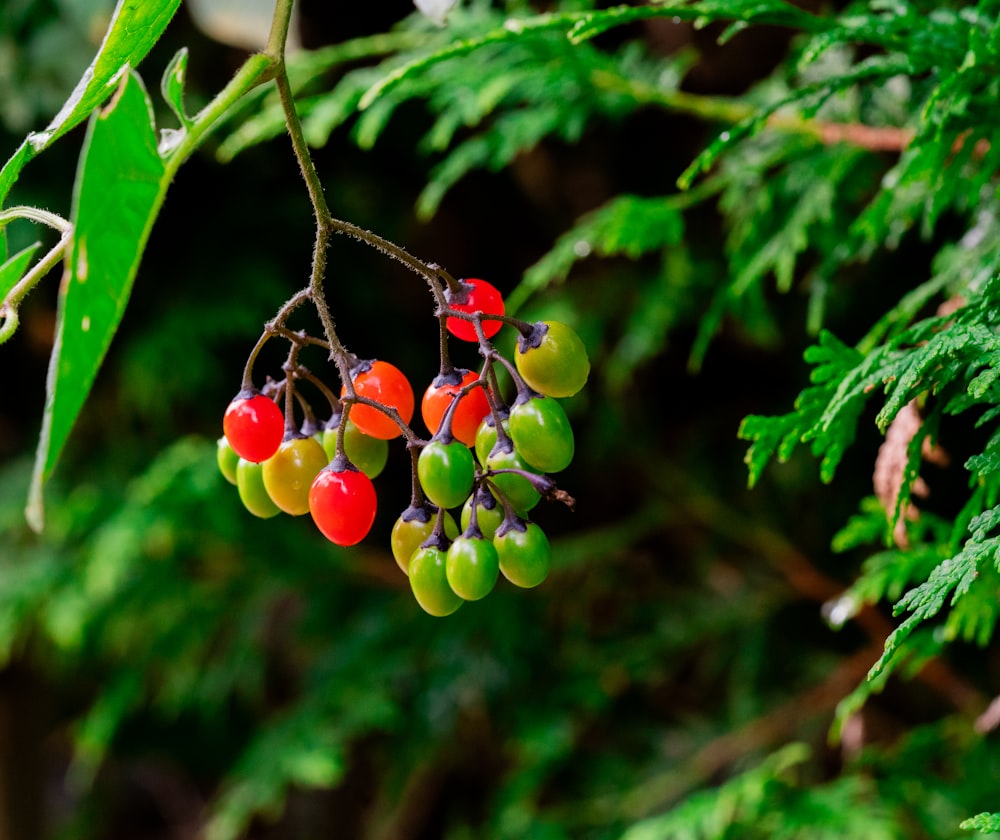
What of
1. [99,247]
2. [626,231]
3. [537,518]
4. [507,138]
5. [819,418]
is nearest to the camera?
[99,247]

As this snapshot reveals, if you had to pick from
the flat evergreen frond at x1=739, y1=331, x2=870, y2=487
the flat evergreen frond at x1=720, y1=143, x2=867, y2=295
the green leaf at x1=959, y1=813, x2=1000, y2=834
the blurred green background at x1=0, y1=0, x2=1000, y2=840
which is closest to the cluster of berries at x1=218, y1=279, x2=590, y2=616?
the flat evergreen frond at x1=739, y1=331, x2=870, y2=487

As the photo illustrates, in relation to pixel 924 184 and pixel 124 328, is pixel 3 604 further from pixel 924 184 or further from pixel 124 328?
pixel 924 184

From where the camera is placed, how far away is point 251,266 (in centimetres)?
194

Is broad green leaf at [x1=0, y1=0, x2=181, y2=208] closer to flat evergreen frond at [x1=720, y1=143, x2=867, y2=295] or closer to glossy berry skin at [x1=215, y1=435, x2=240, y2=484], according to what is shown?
glossy berry skin at [x1=215, y1=435, x2=240, y2=484]

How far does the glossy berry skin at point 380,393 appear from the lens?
0.68 meters

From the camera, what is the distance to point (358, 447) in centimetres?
73

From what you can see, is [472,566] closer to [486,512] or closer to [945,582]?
[486,512]

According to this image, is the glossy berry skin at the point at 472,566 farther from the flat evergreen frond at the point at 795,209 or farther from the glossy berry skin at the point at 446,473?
the flat evergreen frond at the point at 795,209

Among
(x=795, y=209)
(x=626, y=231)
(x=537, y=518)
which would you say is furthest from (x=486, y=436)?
(x=537, y=518)

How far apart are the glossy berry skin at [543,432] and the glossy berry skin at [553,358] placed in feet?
0.08

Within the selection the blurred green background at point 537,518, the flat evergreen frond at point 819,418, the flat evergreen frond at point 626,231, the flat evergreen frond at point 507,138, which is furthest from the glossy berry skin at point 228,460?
the blurred green background at point 537,518

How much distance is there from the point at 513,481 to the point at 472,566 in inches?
2.5

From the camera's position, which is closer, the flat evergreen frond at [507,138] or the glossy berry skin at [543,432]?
the glossy berry skin at [543,432]

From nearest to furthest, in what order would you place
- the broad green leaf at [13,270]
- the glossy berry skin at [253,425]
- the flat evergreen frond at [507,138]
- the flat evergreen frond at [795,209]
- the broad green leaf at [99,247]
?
1. the broad green leaf at [99,247]
2. the broad green leaf at [13,270]
3. the glossy berry skin at [253,425]
4. the flat evergreen frond at [795,209]
5. the flat evergreen frond at [507,138]
